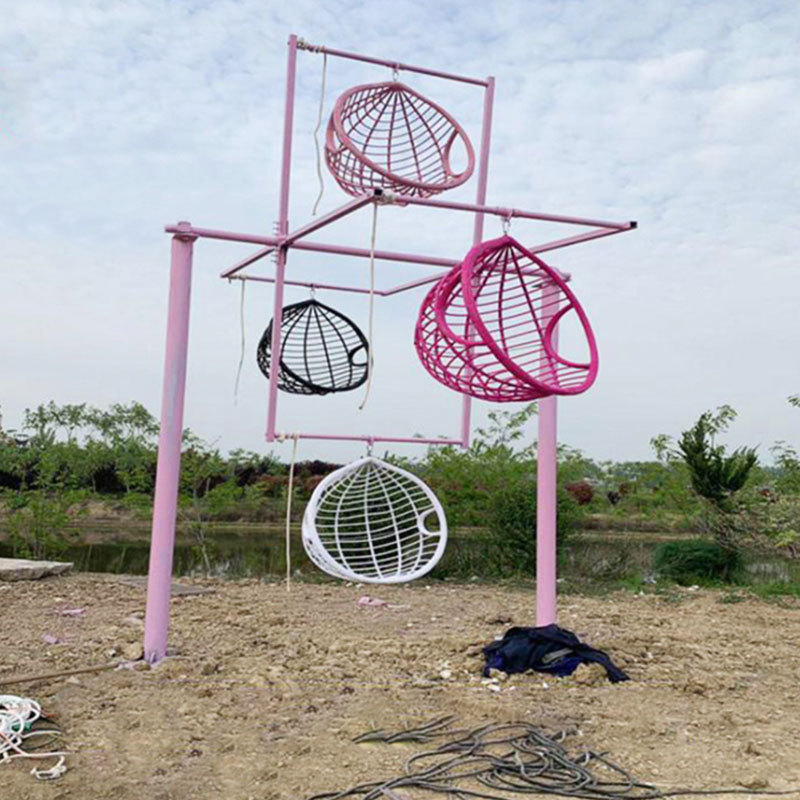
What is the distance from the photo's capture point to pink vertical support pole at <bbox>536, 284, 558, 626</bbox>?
4.75 m

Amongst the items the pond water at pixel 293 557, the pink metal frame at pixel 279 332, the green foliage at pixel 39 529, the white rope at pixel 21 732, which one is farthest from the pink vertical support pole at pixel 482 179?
the green foliage at pixel 39 529

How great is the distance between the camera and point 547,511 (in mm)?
4766

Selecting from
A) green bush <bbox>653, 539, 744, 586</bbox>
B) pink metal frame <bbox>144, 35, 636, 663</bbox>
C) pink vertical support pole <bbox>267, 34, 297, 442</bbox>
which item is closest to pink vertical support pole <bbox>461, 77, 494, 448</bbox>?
pink metal frame <bbox>144, 35, 636, 663</bbox>

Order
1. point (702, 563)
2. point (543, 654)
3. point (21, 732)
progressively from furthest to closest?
point (702, 563) → point (543, 654) → point (21, 732)

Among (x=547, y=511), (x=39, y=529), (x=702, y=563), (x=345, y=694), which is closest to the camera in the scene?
(x=345, y=694)

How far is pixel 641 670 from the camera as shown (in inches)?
169

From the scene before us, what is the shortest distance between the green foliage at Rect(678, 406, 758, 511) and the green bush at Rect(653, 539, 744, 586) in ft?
1.35

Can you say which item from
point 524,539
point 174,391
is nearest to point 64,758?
point 174,391

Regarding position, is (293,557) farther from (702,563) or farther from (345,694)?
(345,694)

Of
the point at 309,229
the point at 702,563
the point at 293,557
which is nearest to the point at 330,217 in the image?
the point at 309,229

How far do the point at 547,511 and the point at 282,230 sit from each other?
74.4 inches

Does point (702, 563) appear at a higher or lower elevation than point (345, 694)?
higher

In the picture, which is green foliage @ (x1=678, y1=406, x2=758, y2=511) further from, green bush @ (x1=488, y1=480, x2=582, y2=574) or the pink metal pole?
the pink metal pole

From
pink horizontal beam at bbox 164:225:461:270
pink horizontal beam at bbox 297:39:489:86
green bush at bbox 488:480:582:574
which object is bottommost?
green bush at bbox 488:480:582:574
